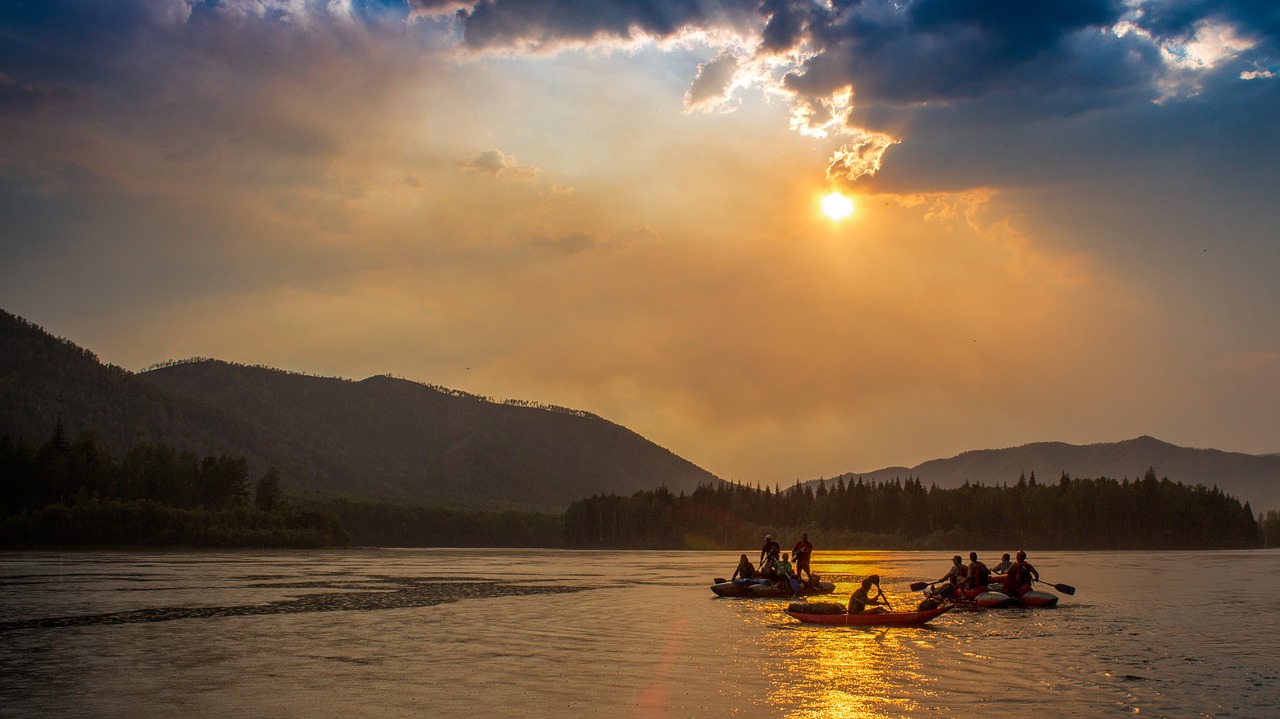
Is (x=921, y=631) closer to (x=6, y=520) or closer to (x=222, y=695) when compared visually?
(x=222, y=695)

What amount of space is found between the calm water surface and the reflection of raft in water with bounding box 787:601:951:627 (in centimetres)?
59

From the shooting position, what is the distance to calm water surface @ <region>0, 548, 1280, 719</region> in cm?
2205

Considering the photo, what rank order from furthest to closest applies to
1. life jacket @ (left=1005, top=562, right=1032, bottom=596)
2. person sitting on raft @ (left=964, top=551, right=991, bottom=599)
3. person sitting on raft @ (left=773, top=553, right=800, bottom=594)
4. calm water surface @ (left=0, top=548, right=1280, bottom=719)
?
person sitting on raft @ (left=773, top=553, right=800, bottom=594), life jacket @ (left=1005, top=562, right=1032, bottom=596), person sitting on raft @ (left=964, top=551, right=991, bottom=599), calm water surface @ (left=0, top=548, right=1280, bottom=719)

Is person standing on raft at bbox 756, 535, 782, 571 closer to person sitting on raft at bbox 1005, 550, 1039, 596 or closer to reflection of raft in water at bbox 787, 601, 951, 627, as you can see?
person sitting on raft at bbox 1005, 550, 1039, 596

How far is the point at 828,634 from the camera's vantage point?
118ft

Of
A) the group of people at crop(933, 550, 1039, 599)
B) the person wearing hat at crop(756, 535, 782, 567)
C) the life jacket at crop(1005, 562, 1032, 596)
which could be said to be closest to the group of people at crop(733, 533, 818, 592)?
the person wearing hat at crop(756, 535, 782, 567)

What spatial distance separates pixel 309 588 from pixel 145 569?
27306mm

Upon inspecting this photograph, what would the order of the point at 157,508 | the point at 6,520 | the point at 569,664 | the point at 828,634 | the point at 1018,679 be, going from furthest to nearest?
the point at 157,508
the point at 6,520
the point at 828,634
the point at 569,664
the point at 1018,679

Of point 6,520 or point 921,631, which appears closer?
point 921,631

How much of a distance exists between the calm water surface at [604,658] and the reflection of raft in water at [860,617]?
594 millimetres

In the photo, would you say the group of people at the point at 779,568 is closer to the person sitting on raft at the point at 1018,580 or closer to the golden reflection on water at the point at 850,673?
the person sitting on raft at the point at 1018,580

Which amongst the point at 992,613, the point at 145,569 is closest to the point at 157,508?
the point at 145,569

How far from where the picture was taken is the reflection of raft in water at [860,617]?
1507 inches

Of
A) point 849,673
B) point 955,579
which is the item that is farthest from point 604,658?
point 955,579
